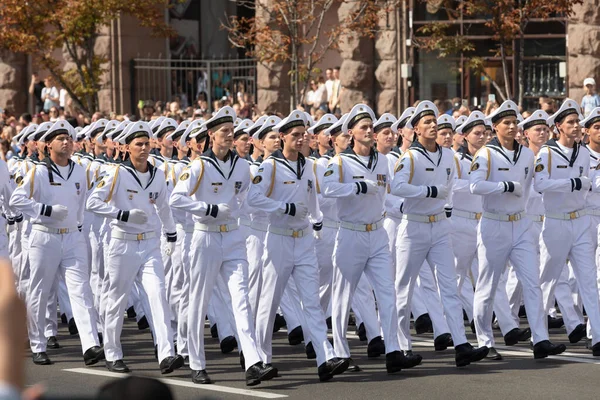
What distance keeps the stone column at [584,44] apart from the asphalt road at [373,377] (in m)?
11.9

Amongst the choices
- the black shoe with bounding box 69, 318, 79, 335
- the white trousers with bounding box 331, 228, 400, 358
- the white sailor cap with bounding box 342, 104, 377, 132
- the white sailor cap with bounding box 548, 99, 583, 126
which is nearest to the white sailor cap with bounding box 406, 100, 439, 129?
the white sailor cap with bounding box 342, 104, 377, 132

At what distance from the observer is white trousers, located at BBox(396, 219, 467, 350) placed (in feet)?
34.2

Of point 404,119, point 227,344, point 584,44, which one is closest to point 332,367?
point 227,344

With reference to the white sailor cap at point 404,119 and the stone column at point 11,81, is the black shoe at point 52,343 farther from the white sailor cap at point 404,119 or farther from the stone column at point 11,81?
the stone column at point 11,81

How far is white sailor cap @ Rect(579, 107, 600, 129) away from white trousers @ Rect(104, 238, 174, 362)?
427 centimetres

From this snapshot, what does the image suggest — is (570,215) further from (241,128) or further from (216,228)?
(241,128)

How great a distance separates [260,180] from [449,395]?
2.38m

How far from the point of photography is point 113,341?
34.4 feet

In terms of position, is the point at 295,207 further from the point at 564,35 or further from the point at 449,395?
the point at 564,35

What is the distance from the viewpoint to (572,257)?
442 inches

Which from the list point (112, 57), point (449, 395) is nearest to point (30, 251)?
point (449, 395)

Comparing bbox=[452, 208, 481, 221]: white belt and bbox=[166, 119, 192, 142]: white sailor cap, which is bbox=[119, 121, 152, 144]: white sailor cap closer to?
bbox=[166, 119, 192, 142]: white sailor cap

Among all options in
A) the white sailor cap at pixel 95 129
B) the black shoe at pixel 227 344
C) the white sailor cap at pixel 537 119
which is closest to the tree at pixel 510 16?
the white sailor cap at pixel 95 129

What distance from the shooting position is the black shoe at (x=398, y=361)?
33.1ft
